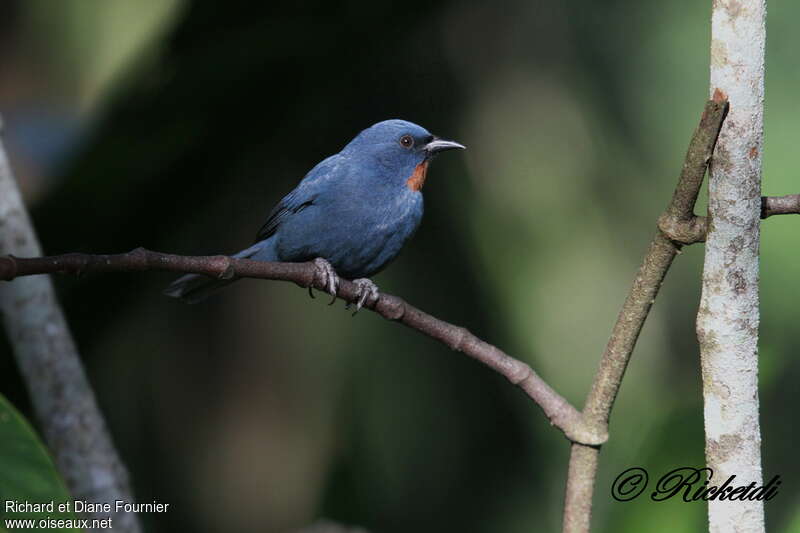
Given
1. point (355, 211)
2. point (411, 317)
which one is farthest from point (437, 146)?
point (411, 317)

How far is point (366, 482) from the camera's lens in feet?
13.2

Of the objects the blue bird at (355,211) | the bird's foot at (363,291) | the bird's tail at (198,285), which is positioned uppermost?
the blue bird at (355,211)

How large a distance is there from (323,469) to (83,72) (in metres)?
→ 2.28

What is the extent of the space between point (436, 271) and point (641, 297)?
315 cm

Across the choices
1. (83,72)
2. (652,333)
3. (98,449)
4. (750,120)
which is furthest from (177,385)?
(750,120)

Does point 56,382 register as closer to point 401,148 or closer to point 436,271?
point 401,148

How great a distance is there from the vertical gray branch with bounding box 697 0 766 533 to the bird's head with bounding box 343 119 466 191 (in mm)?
1607

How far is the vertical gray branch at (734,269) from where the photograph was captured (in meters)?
1.62

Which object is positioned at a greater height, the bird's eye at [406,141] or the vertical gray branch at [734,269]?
the bird's eye at [406,141]

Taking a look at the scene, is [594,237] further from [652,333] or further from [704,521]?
[704,521]

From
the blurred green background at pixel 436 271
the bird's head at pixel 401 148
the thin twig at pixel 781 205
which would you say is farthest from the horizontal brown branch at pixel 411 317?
the blurred green background at pixel 436 271

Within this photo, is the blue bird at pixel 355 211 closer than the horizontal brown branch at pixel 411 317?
No

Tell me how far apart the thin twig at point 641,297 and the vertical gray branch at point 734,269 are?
0.04 meters

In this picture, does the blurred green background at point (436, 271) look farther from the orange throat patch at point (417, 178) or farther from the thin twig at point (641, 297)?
the thin twig at point (641, 297)
